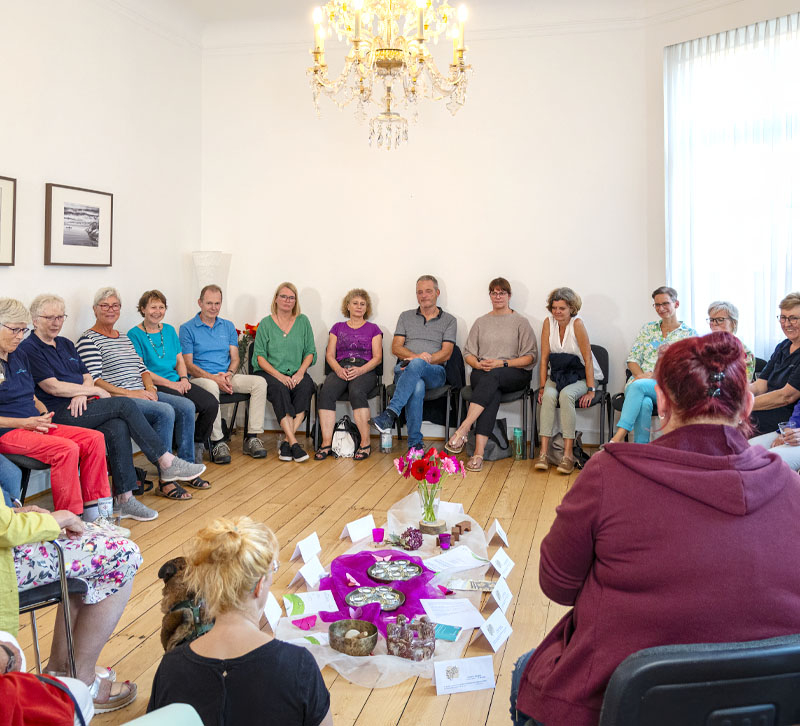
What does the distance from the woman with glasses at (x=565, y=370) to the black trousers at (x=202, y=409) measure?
237 cm

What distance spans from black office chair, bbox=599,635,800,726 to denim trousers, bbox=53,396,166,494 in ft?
11.8

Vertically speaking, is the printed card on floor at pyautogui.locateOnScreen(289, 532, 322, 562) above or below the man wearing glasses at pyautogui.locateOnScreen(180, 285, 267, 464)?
below

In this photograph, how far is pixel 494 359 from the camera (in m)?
6.00

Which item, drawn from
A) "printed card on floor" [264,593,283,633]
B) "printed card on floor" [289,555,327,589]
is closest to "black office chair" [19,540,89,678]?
"printed card on floor" [264,593,283,633]

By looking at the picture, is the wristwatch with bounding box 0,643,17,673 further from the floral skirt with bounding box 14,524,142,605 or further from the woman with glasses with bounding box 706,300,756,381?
the woman with glasses with bounding box 706,300,756,381

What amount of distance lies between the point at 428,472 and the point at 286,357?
2805mm

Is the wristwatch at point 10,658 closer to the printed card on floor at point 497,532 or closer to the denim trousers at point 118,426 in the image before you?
the printed card on floor at point 497,532

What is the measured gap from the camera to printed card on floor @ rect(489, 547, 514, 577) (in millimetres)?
3312

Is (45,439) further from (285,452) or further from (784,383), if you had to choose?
(784,383)

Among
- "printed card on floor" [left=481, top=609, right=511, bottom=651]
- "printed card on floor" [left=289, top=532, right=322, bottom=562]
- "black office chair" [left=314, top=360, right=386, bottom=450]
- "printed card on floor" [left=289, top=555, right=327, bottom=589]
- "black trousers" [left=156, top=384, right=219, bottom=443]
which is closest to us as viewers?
"printed card on floor" [left=481, top=609, right=511, bottom=651]

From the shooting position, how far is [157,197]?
615 cm

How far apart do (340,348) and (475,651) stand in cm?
383

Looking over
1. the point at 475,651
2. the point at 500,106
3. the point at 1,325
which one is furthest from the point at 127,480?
the point at 500,106

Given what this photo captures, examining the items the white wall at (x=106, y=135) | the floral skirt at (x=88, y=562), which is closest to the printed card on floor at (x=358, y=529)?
the floral skirt at (x=88, y=562)
